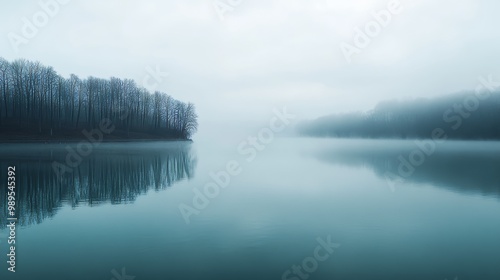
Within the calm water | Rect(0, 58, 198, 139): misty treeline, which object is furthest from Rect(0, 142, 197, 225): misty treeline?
Rect(0, 58, 198, 139): misty treeline

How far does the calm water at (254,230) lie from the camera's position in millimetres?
8922

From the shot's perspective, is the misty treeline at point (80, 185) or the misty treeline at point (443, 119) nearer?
the misty treeline at point (80, 185)

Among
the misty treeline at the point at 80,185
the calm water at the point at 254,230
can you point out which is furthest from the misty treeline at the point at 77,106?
the calm water at the point at 254,230

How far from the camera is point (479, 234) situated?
40.2ft

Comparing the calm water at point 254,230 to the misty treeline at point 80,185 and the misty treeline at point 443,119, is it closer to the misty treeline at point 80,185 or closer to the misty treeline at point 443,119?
the misty treeline at point 80,185

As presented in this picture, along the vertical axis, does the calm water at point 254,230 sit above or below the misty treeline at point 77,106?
below

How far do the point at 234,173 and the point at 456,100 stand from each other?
130m

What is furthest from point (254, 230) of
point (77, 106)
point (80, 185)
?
point (77, 106)

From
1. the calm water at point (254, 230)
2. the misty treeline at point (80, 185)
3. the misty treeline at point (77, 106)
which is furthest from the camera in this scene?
the misty treeline at point (77, 106)

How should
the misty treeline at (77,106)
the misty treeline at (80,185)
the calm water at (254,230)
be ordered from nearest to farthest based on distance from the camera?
the calm water at (254,230) → the misty treeline at (80,185) → the misty treeline at (77,106)

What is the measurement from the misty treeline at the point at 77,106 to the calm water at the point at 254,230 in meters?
55.8

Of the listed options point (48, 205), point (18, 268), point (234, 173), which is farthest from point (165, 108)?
point (18, 268)

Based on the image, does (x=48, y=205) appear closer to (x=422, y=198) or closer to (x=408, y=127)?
(x=422, y=198)

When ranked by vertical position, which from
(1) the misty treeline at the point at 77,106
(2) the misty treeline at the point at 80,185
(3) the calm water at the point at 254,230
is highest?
(1) the misty treeline at the point at 77,106
